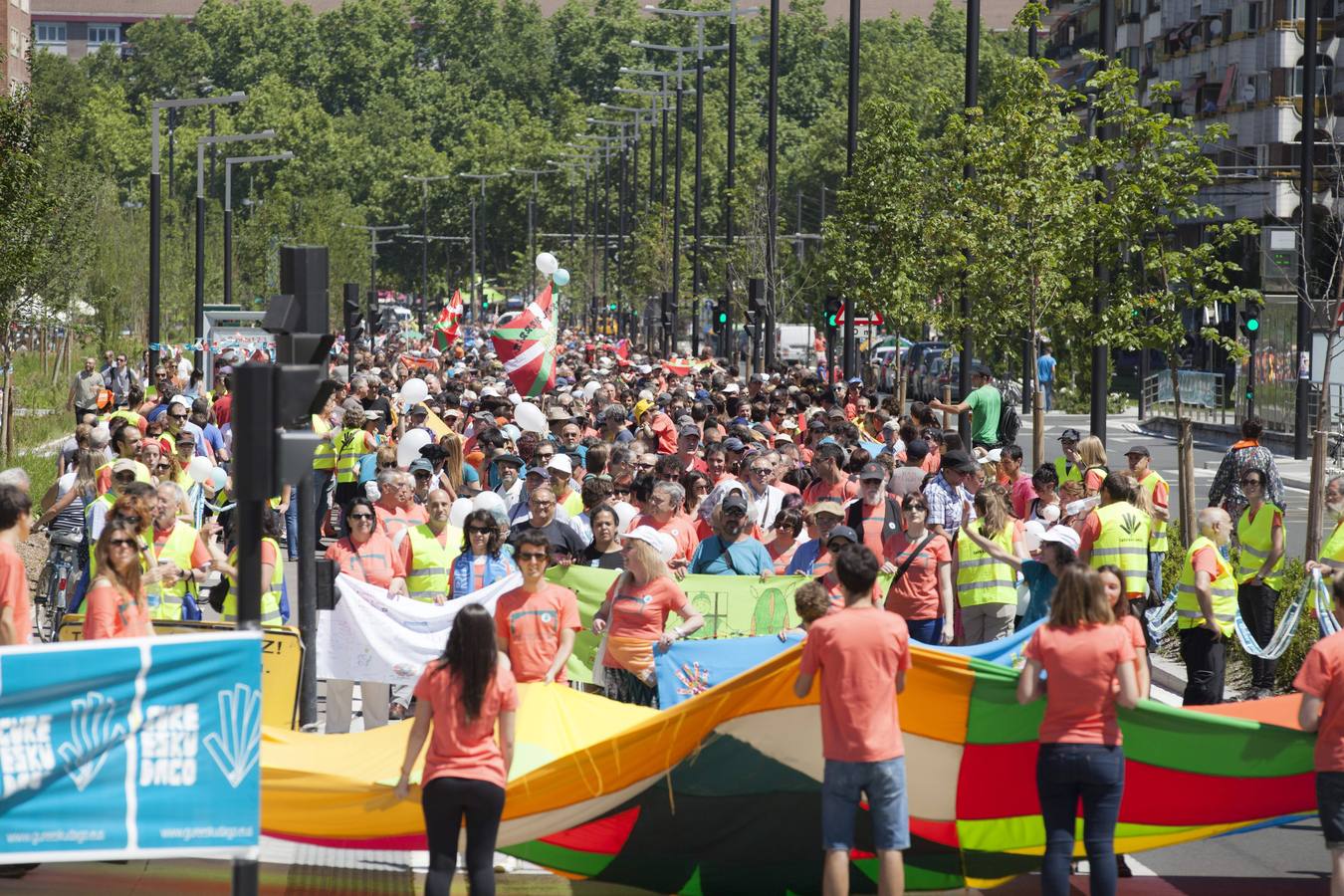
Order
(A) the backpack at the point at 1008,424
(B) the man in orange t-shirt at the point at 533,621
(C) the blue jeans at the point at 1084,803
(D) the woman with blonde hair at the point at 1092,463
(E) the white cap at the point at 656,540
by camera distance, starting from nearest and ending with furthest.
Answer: (C) the blue jeans at the point at 1084,803, (B) the man in orange t-shirt at the point at 533,621, (E) the white cap at the point at 656,540, (D) the woman with blonde hair at the point at 1092,463, (A) the backpack at the point at 1008,424

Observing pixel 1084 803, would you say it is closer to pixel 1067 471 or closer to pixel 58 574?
pixel 1067 471

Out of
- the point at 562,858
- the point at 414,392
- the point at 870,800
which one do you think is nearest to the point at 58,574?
the point at 562,858

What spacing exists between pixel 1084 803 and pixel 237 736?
125 inches

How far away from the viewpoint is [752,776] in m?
9.23

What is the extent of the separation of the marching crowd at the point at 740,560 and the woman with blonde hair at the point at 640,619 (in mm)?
13

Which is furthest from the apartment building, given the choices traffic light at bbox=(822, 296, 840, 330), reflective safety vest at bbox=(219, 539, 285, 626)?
reflective safety vest at bbox=(219, 539, 285, 626)

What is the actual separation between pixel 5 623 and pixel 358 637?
3.50 meters

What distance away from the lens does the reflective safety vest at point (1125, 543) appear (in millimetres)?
13266

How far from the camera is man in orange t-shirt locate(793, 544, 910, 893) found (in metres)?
8.44

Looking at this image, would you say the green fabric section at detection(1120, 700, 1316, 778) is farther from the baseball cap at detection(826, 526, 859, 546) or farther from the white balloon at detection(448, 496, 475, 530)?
the white balloon at detection(448, 496, 475, 530)

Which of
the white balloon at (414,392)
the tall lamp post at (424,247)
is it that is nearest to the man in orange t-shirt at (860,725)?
the white balloon at (414,392)

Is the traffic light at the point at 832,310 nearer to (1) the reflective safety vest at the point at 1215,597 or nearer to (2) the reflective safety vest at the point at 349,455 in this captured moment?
(2) the reflective safety vest at the point at 349,455

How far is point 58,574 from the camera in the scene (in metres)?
16.1

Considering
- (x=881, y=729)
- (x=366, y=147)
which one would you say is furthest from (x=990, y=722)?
(x=366, y=147)
